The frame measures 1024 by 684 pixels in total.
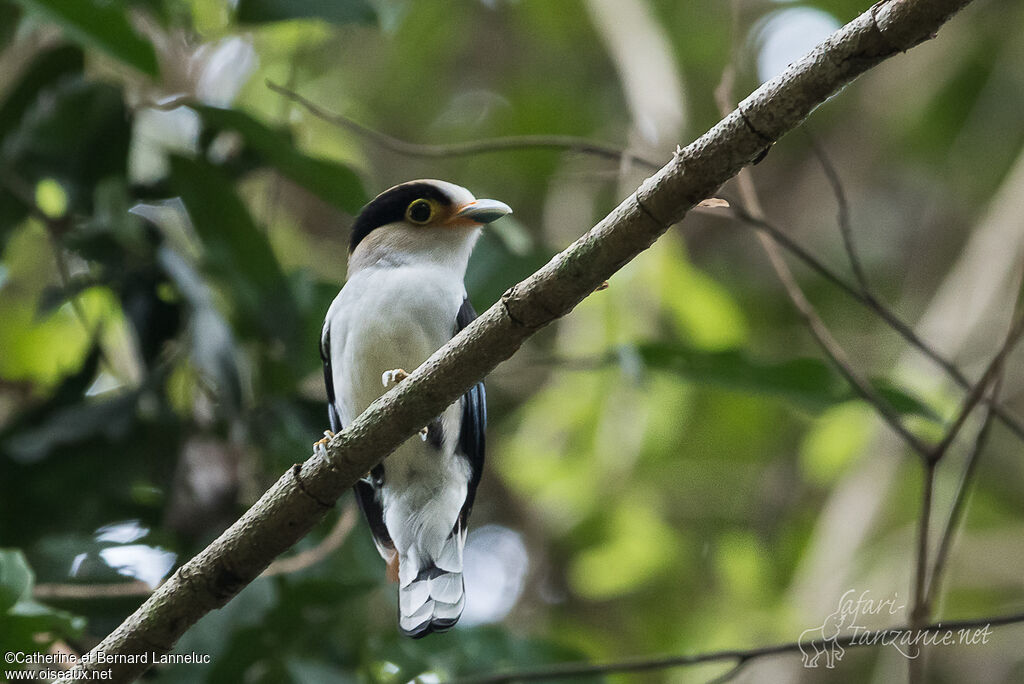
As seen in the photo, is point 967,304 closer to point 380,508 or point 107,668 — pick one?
point 380,508

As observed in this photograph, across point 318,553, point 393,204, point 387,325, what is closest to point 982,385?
point 387,325

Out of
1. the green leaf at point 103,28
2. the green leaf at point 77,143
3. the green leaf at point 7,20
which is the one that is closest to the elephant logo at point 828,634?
the green leaf at point 103,28

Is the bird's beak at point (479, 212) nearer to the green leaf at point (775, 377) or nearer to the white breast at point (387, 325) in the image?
the white breast at point (387, 325)

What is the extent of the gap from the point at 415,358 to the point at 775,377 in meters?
0.93

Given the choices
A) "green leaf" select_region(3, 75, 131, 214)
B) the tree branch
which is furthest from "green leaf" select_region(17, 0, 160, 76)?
the tree branch

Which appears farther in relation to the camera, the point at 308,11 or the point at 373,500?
the point at 308,11

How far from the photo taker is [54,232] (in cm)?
284

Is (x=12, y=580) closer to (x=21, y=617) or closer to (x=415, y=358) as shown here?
(x=21, y=617)

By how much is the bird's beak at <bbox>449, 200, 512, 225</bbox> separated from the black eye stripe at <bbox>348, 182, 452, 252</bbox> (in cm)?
4

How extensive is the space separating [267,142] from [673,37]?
296 cm

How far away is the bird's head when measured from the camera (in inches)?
86.7

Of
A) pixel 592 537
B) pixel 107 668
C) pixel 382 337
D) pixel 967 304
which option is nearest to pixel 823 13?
pixel 967 304

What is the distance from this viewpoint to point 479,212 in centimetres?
210

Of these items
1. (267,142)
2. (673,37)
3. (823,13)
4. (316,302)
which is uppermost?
(673,37)
